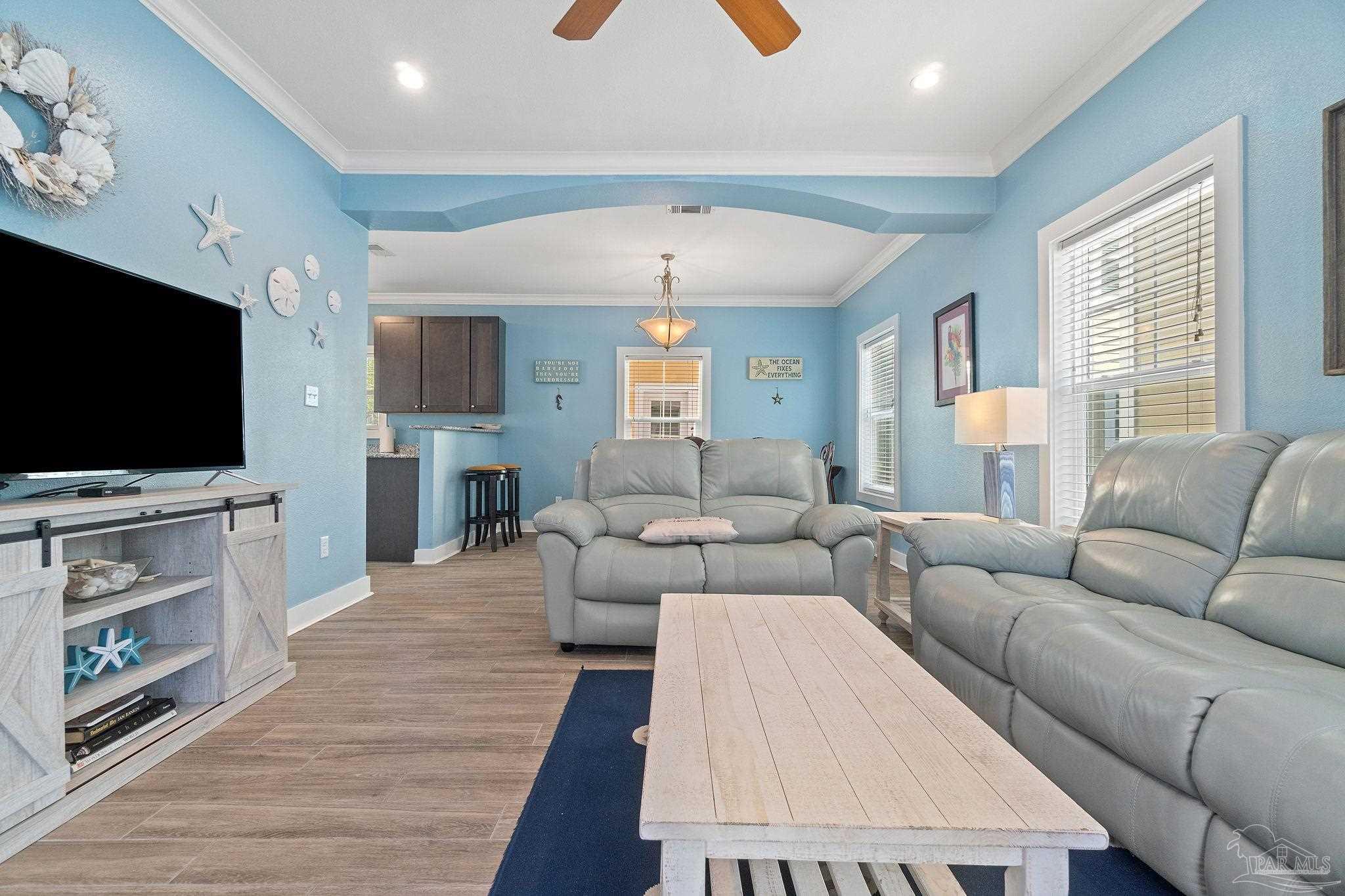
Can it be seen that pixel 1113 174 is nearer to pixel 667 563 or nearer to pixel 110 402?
pixel 667 563

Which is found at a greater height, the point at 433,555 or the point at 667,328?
the point at 667,328

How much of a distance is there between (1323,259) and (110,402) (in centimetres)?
363

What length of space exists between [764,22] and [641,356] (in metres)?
4.75

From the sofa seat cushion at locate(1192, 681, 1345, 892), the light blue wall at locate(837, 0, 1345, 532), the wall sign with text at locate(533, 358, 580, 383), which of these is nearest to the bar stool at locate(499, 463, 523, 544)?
the wall sign with text at locate(533, 358, 580, 383)

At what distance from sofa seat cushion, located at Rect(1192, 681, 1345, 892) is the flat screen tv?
2.71m

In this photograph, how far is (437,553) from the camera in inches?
195

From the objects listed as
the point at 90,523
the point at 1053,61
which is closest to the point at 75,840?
the point at 90,523

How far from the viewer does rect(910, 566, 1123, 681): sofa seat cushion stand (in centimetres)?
169

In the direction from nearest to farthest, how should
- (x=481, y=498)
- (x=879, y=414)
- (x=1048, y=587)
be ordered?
1. (x=1048, y=587)
2. (x=879, y=414)
3. (x=481, y=498)

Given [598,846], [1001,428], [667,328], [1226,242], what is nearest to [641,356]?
[667,328]

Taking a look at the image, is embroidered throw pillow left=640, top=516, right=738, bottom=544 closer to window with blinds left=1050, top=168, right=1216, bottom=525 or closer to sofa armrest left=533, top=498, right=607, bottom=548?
sofa armrest left=533, top=498, right=607, bottom=548

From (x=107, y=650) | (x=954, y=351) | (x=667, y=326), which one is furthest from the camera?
(x=667, y=326)

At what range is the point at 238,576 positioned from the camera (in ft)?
6.85

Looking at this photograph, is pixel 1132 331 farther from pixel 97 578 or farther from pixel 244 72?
pixel 244 72
